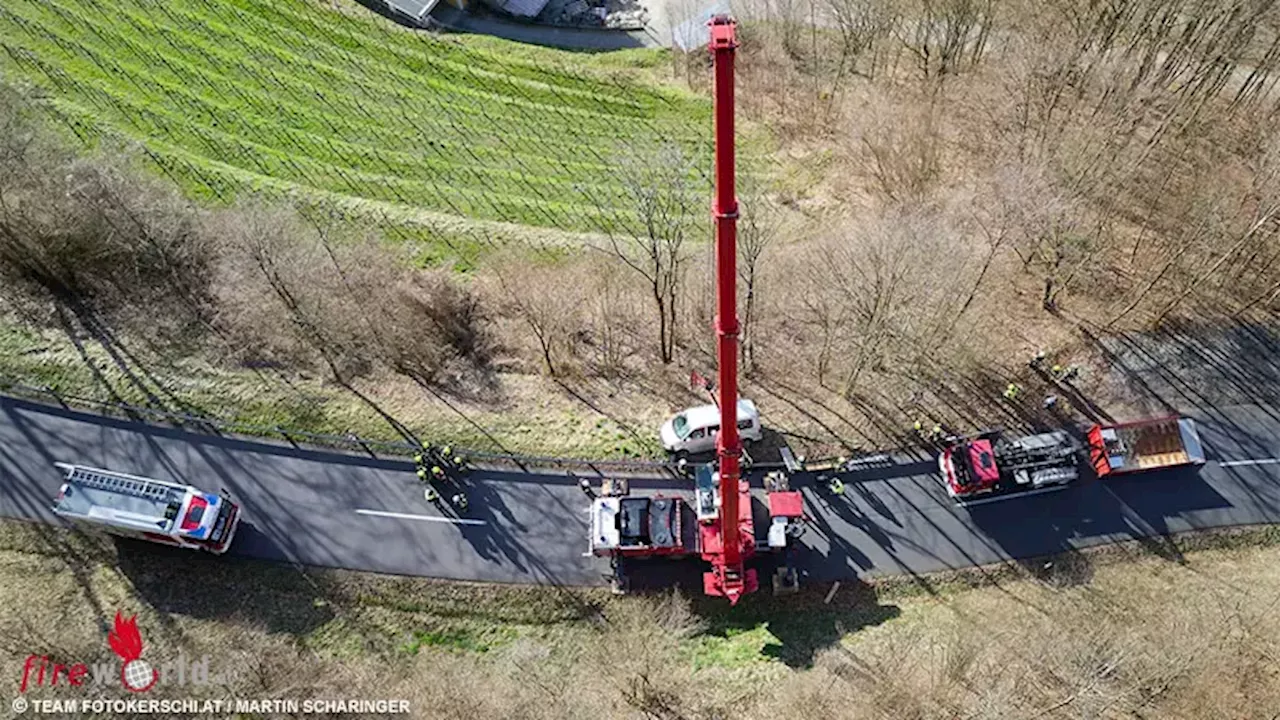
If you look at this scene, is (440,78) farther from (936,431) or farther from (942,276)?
(936,431)

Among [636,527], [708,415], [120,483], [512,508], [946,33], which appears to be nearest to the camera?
[120,483]

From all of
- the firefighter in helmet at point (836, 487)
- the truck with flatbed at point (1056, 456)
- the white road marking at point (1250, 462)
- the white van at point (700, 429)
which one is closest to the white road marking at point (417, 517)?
the white van at point (700, 429)

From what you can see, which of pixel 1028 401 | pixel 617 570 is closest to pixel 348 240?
pixel 617 570

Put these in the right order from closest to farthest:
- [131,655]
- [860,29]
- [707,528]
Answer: [131,655]
[707,528]
[860,29]

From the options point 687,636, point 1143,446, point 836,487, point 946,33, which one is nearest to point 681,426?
point 836,487

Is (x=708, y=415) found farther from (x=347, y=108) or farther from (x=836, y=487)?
(x=347, y=108)

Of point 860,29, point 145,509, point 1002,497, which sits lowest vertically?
point 145,509

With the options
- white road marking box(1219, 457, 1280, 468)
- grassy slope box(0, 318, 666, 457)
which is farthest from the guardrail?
white road marking box(1219, 457, 1280, 468)
